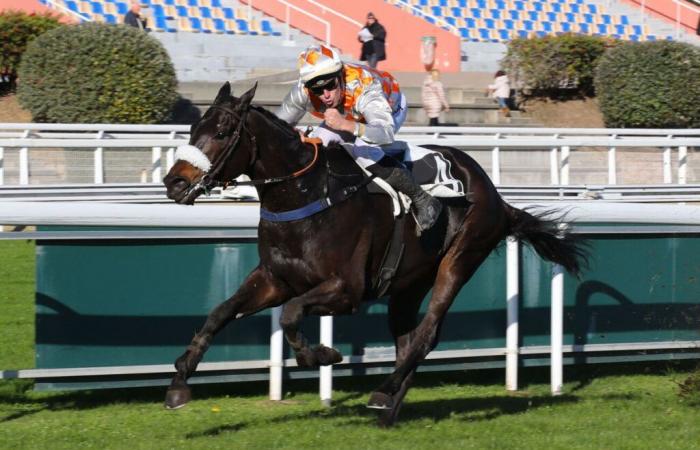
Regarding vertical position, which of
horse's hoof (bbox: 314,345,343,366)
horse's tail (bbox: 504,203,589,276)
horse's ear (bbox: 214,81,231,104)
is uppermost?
horse's ear (bbox: 214,81,231,104)

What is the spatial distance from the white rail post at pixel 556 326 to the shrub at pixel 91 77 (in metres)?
8.85

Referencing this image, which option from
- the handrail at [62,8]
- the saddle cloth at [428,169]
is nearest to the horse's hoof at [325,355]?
the saddle cloth at [428,169]

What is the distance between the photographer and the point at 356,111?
5414mm

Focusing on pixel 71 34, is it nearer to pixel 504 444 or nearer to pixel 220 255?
pixel 220 255

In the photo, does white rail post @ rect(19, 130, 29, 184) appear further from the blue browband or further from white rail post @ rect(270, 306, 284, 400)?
the blue browband

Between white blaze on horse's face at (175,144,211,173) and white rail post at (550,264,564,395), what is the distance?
2.37 meters

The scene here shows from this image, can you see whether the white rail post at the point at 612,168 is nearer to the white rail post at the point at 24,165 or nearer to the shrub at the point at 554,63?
the white rail post at the point at 24,165

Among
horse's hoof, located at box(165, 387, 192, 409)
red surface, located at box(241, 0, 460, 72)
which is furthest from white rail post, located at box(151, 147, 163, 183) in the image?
red surface, located at box(241, 0, 460, 72)

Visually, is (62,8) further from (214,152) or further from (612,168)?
(214,152)

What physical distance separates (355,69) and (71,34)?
988 centimetres

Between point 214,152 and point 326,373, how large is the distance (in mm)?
1529

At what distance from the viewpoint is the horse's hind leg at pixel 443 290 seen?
223 inches

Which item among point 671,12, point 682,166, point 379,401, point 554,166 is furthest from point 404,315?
point 671,12

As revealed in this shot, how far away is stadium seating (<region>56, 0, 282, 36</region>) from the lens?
17.8m
